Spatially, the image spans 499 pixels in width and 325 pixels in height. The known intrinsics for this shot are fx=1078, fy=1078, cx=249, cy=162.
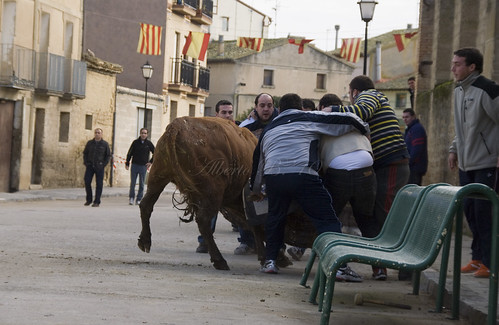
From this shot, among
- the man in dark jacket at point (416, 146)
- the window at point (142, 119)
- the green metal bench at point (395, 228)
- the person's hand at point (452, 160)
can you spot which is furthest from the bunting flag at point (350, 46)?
the green metal bench at point (395, 228)

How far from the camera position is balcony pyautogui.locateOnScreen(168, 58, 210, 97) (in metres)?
53.2

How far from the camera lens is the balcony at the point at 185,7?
5228 cm

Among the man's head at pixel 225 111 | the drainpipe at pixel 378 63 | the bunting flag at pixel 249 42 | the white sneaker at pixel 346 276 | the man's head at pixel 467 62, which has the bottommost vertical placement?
the white sneaker at pixel 346 276

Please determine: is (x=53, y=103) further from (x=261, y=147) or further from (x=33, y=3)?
(x=261, y=147)

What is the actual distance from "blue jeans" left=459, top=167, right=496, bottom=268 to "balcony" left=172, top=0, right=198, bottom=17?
43.4 m

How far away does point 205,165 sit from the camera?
10.6 meters

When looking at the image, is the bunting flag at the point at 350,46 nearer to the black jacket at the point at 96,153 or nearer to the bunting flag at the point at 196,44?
the bunting flag at the point at 196,44

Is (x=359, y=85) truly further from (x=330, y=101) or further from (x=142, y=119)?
(x=142, y=119)

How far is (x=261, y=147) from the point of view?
990 cm

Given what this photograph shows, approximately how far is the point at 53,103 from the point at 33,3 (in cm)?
370

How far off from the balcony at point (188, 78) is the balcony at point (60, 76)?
15.0 m

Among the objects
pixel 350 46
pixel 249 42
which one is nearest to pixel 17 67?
pixel 249 42

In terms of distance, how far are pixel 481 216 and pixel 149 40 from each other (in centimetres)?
3601

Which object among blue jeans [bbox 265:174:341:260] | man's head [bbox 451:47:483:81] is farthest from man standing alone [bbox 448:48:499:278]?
blue jeans [bbox 265:174:341:260]
